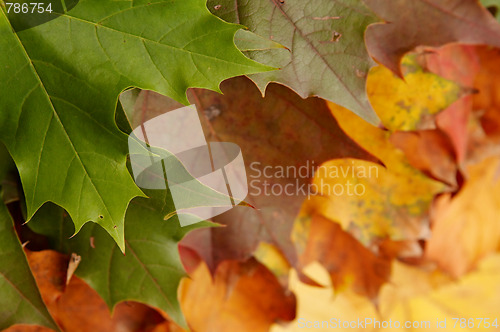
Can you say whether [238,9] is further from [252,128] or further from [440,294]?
[440,294]

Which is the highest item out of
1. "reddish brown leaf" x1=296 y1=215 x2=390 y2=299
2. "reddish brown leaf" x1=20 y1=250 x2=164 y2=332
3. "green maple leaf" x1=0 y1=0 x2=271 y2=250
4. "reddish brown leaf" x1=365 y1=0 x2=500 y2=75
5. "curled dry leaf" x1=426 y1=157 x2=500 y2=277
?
"green maple leaf" x1=0 y1=0 x2=271 y2=250

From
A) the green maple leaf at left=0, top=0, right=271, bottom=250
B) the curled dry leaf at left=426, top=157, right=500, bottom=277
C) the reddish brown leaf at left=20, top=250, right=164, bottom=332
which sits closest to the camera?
the green maple leaf at left=0, top=0, right=271, bottom=250

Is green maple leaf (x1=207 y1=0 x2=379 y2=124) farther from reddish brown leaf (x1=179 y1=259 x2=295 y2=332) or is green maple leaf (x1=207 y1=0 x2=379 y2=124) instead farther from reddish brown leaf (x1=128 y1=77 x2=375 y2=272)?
reddish brown leaf (x1=179 y1=259 x2=295 y2=332)

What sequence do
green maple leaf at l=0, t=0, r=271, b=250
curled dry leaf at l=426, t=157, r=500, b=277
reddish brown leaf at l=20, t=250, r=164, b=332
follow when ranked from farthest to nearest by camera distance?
curled dry leaf at l=426, t=157, r=500, b=277 < reddish brown leaf at l=20, t=250, r=164, b=332 < green maple leaf at l=0, t=0, r=271, b=250

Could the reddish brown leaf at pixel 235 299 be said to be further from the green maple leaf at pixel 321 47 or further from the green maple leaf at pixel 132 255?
the green maple leaf at pixel 321 47

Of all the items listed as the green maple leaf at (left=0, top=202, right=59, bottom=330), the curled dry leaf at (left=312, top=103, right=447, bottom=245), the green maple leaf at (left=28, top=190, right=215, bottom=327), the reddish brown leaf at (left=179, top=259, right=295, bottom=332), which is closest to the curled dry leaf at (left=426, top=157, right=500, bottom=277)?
the curled dry leaf at (left=312, top=103, right=447, bottom=245)

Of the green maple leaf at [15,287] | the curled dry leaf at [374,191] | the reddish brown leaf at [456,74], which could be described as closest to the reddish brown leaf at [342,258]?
the curled dry leaf at [374,191]

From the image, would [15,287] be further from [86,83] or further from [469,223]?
[469,223]
